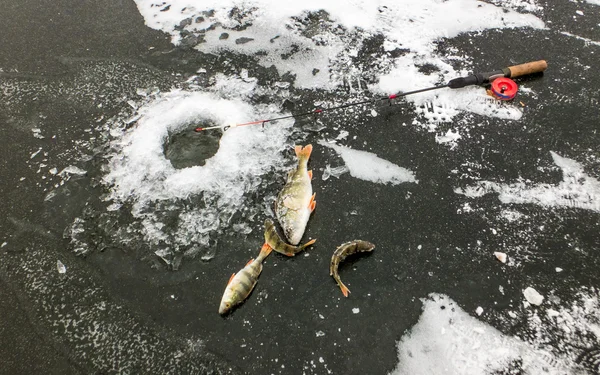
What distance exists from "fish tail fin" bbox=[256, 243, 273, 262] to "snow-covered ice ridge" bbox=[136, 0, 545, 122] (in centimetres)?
194

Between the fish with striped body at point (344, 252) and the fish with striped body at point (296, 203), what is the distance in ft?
1.05

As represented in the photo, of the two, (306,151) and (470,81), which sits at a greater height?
(470,81)

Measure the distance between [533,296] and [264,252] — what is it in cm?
201

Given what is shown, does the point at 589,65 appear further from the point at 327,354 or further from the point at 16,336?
the point at 16,336

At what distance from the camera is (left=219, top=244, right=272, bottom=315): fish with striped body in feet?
8.61

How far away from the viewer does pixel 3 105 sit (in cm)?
396

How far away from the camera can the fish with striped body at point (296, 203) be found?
2.85 meters

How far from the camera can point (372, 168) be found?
334 cm

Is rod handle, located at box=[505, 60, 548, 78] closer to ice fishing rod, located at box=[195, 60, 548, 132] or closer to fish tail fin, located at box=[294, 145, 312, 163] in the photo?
ice fishing rod, located at box=[195, 60, 548, 132]

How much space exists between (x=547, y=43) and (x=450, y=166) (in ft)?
7.40

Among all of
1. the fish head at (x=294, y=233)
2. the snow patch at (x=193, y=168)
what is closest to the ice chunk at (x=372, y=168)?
the snow patch at (x=193, y=168)

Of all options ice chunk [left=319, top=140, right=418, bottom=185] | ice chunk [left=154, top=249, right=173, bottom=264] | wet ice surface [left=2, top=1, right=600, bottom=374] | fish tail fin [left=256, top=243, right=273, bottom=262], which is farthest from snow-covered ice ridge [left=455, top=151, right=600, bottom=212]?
ice chunk [left=154, top=249, right=173, bottom=264]

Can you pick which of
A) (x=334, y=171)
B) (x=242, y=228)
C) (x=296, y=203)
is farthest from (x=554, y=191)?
(x=242, y=228)

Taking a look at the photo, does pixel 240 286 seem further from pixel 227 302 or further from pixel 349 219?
Result: pixel 349 219
